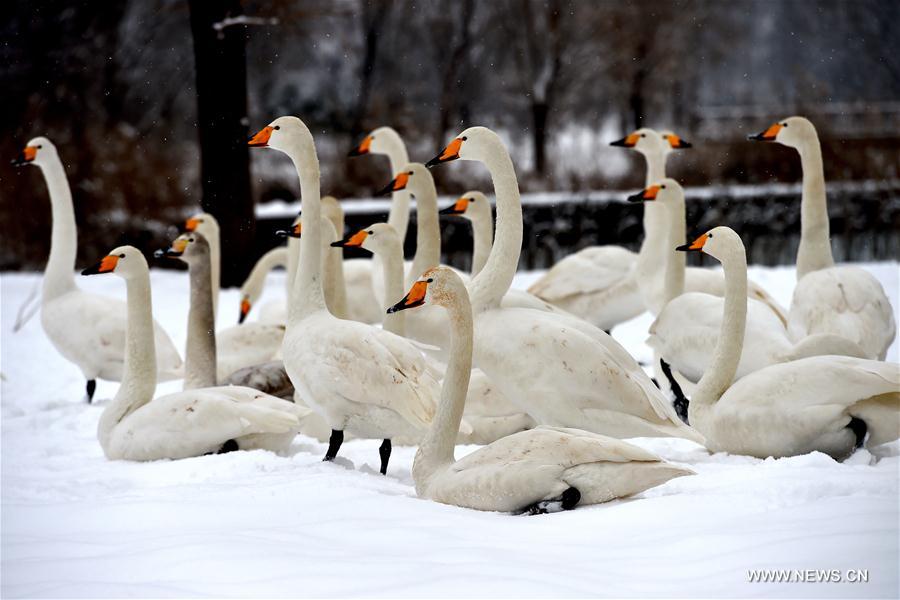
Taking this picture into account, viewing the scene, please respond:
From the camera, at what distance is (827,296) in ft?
19.8

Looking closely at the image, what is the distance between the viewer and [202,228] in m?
7.90

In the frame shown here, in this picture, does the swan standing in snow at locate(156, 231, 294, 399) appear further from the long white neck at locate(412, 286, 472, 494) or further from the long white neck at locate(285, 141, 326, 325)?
the long white neck at locate(412, 286, 472, 494)

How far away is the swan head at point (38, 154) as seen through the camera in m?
8.02

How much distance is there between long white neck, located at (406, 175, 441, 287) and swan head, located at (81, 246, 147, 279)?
4.92 feet

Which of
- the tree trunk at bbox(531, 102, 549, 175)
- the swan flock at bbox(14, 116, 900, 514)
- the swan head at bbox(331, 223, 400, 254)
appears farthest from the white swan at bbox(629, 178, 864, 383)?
the tree trunk at bbox(531, 102, 549, 175)

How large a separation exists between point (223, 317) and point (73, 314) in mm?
2747

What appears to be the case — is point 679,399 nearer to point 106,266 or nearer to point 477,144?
point 477,144

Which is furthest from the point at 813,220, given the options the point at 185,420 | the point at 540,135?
the point at 540,135

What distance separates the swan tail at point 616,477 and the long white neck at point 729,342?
4.34ft

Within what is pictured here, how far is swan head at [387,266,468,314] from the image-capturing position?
13.9ft

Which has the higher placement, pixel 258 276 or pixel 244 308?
pixel 258 276

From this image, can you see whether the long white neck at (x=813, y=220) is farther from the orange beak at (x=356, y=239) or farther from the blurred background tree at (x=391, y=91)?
the blurred background tree at (x=391, y=91)

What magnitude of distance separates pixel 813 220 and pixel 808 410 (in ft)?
8.02

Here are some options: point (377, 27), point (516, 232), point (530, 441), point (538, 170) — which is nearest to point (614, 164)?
point (538, 170)
